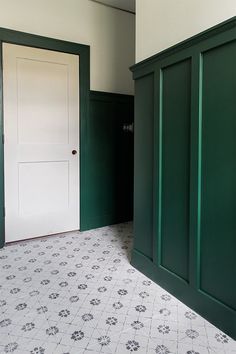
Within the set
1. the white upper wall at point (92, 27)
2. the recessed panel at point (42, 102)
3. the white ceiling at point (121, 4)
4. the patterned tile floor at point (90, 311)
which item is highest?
the white ceiling at point (121, 4)

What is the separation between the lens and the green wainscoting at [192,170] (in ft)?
4.96

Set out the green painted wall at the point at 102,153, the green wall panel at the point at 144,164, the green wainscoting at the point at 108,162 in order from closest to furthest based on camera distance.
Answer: the green wall panel at the point at 144,164 → the green painted wall at the point at 102,153 → the green wainscoting at the point at 108,162

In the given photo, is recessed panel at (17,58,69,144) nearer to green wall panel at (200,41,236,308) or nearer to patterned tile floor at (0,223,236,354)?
patterned tile floor at (0,223,236,354)

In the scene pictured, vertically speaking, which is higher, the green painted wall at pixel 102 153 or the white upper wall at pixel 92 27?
the white upper wall at pixel 92 27

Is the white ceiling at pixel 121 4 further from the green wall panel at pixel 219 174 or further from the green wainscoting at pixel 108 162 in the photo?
the green wall panel at pixel 219 174

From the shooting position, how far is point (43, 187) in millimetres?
3020

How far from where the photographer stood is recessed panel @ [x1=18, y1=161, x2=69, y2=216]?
291 centimetres

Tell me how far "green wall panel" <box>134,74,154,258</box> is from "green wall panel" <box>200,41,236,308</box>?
55 centimetres

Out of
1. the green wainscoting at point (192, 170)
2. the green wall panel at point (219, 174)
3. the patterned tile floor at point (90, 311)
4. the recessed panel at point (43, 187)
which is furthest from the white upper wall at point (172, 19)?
the patterned tile floor at point (90, 311)

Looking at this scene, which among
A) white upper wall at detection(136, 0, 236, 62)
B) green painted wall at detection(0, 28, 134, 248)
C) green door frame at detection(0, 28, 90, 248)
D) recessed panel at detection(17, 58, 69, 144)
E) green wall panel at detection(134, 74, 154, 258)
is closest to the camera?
white upper wall at detection(136, 0, 236, 62)

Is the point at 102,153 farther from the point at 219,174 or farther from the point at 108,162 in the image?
the point at 219,174

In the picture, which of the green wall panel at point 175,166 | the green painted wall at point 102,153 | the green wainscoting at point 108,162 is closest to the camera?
the green wall panel at point 175,166

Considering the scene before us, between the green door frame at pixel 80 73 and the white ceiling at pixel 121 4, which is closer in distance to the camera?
the green door frame at pixel 80 73

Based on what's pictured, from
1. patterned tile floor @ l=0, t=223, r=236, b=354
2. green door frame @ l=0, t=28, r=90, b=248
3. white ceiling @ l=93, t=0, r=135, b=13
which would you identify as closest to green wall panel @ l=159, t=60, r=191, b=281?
patterned tile floor @ l=0, t=223, r=236, b=354
